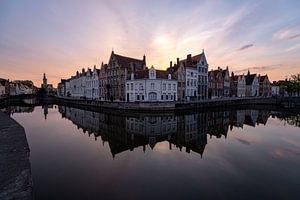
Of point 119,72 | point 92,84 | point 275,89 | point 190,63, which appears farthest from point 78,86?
point 275,89

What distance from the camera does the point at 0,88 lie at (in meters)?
84.2

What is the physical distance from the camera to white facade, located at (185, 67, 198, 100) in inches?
2044

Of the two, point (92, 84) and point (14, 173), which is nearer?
point (14, 173)

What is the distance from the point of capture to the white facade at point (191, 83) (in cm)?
5192

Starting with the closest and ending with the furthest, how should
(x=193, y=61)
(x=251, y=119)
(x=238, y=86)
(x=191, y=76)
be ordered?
(x=251, y=119) < (x=191, y=76) < (x=193, y=61) < (x=238, y=86)

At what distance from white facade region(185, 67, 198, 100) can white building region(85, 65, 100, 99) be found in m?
31.0

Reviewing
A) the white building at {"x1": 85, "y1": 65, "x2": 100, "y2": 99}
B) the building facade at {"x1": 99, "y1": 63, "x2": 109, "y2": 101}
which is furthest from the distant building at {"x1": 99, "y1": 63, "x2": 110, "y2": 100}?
the white building at {"x1": 85, "y1": 65, "x2": 100, "y2": 99}

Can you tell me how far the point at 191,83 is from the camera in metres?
53.7

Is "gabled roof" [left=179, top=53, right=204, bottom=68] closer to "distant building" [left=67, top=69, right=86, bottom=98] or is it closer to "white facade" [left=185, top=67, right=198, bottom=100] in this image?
"white facade" [left=185, top=67, right=198, bottom=100]

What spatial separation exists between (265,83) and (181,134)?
286 feet

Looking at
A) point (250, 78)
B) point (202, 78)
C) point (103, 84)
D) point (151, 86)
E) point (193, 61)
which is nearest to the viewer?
point (151, 86)

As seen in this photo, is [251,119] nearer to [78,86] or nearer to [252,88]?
[252,88]

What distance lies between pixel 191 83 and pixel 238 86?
1388 inches

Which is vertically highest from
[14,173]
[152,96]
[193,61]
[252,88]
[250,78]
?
[193,61]
